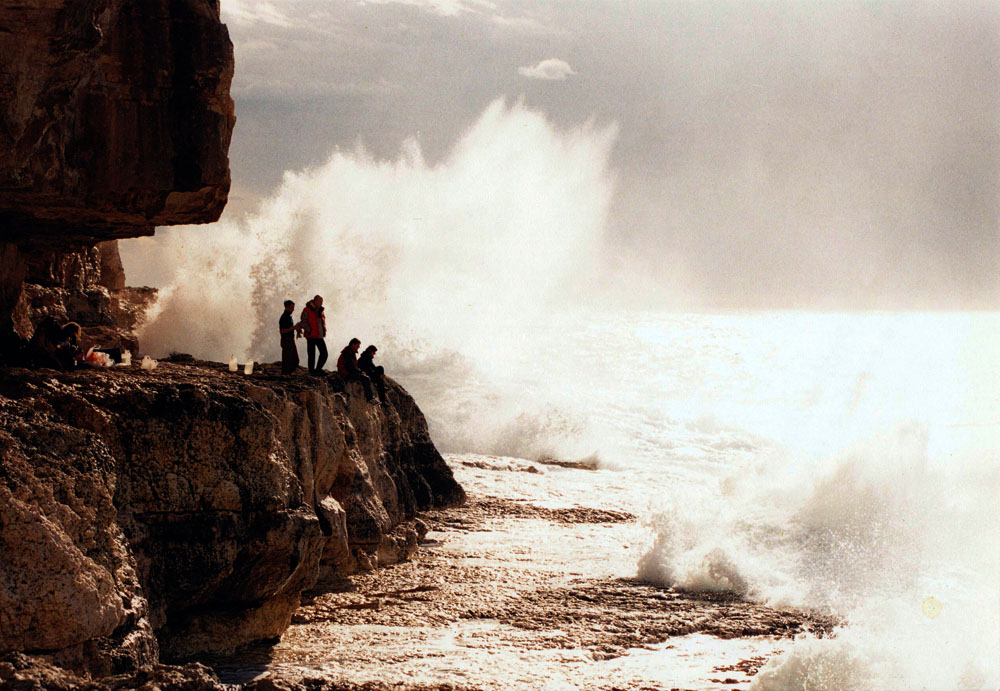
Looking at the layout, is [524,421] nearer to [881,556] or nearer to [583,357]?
[881,556]

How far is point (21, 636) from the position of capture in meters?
5.22

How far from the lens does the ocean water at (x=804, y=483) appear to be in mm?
9359

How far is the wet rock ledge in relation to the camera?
5.46 m

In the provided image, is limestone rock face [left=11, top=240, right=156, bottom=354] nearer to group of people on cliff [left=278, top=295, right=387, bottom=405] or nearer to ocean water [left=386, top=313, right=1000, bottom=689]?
group of people on cliff [left=278, top=295, right=387, bottom=405]

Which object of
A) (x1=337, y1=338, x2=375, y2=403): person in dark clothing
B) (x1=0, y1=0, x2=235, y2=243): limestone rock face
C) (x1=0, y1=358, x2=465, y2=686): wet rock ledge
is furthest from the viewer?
(x1=337, y1=338, x2=375, y2=403): person in dark clothing

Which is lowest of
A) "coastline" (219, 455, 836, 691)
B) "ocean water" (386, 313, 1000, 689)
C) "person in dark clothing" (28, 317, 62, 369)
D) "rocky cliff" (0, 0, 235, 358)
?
"coastline" (219, 455, 836, 691)

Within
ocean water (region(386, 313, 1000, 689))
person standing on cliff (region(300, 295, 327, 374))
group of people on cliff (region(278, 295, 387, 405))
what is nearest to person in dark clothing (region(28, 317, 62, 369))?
group of people on cliff (region(278, 295, 387, 405))

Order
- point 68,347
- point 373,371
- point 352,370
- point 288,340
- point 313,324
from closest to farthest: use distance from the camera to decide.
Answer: point 68,347
point 288,340
point 313,324
point 352,370
point 373,371

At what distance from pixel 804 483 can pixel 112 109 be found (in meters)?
12.6

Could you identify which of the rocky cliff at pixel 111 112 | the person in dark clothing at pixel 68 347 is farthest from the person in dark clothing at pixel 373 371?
the person in dark clothing at pixel 68 347

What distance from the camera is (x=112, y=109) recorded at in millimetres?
7535

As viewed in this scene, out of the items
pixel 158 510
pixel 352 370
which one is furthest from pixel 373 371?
pixel 158 510

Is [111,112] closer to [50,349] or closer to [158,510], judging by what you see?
[50,349]

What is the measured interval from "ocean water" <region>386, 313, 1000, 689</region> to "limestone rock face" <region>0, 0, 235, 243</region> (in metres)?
5.97
